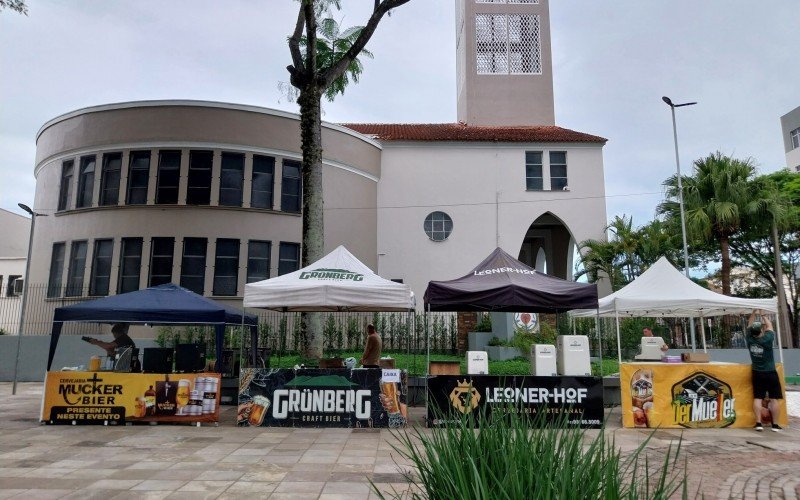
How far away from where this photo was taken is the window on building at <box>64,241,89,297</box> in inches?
852

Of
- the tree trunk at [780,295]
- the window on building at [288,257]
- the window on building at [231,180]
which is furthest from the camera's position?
the tree trunk at [780,295]

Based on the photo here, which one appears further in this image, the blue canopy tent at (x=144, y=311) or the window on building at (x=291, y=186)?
the window on building at (x=291, y=186)

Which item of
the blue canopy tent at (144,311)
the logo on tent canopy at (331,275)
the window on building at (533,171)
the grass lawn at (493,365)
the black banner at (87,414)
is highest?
the window on building at (533,171)

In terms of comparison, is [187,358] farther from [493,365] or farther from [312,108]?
[493,365]

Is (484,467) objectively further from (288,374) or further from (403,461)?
(288,374)

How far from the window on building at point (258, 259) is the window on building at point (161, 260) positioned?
2.90 metres

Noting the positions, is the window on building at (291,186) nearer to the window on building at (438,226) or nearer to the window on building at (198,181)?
the window on building at (198,181)

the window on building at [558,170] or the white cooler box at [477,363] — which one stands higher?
the window on building at [558,170]

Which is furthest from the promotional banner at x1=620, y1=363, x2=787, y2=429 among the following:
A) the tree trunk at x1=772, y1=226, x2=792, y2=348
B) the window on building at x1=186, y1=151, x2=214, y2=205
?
the tree trunk at x1=772, y1=226, x2=792, y2=348

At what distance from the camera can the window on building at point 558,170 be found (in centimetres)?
2659

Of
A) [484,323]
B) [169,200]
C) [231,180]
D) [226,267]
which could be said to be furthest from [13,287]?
[484,323]

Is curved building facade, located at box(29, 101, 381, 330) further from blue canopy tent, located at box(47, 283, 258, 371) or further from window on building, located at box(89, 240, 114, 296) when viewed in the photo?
blue canopy tent, located at box(47, 283, 258, 371)

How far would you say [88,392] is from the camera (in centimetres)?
1050

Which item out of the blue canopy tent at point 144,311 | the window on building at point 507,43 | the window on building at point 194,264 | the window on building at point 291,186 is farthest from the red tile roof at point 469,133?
the blue canopy tent at point 144,311
